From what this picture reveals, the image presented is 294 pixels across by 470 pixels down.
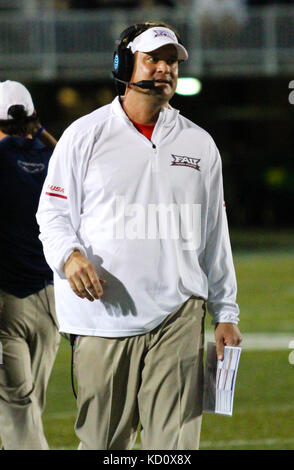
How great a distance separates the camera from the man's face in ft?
15.0

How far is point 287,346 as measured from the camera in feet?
41.4

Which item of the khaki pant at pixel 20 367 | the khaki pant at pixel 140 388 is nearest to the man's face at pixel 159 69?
the khaki pant at pixel 140 388

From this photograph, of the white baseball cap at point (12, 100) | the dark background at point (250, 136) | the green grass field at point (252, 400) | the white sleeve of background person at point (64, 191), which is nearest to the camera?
the white sleeve of background person at point (64, 191)

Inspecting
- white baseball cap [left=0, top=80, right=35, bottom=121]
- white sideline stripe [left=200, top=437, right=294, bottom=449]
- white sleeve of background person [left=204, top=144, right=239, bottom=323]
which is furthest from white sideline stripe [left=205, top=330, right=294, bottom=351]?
white sleeve of background person [left=204, top=144, right=239, bottom=323]

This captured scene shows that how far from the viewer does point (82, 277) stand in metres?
4.24

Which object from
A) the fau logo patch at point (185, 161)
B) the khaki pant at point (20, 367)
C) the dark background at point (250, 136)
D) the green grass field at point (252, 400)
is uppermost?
the fau logo patch at point (185, 161)

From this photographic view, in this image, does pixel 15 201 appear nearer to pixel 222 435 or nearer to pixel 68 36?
pixel 222 435

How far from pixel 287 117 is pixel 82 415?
2900cm

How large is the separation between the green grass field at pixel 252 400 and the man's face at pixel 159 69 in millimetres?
3437

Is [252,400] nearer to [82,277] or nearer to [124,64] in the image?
[124,64]

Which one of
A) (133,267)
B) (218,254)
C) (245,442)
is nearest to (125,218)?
(133,267)

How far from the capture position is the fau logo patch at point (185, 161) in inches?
177

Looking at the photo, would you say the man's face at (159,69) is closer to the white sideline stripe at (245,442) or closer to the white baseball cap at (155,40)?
the white baseball cap at (155,40)

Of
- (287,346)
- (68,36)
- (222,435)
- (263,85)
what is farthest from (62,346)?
(263,85)
